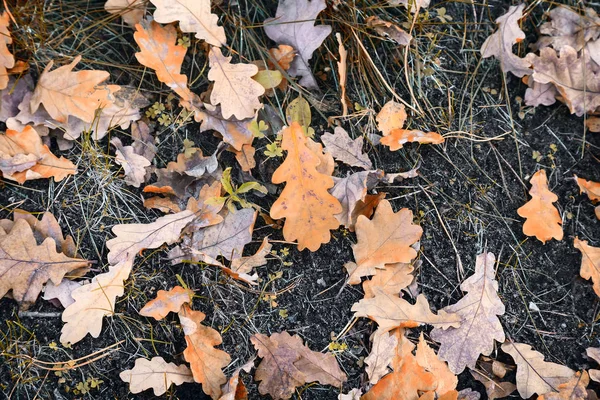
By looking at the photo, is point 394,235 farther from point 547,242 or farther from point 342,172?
point 547,242

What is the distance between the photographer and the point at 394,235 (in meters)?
2.03

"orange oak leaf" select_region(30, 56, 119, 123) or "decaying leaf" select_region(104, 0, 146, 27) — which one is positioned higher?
"decaying leaf" select_region(104, 0, 146, 27)

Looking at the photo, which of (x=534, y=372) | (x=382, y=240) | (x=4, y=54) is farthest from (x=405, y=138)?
(x=4, y=54)

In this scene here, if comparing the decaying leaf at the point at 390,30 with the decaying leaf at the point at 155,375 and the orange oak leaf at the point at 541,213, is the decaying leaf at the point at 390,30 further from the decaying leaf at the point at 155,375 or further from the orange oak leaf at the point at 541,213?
the decaying leaf at the point at 155,375

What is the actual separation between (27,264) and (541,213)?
1805 millimetres

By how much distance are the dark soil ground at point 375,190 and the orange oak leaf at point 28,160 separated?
4cm

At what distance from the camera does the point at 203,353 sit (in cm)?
188

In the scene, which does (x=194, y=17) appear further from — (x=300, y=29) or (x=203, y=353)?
(x=203, y=353)

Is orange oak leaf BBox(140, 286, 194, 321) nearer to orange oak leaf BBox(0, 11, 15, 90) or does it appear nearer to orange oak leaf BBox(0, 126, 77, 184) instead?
orange oak leaf BBox(0, 126, 77, 184)

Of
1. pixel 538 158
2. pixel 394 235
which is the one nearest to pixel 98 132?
pixel 394 235

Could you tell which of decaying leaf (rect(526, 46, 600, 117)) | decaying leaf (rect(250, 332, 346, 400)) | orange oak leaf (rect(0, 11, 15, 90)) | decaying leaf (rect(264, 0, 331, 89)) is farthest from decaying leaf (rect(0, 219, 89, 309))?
A: decaying leaf (rect(526, 46, 600, 117))

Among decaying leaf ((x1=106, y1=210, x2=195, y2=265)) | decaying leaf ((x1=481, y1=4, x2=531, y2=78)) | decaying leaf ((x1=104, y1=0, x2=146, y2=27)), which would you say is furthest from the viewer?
decaying leaf ((x1=481, y1=4, x2=531, y2=78))

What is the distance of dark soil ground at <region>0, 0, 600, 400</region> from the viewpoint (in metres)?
1.92

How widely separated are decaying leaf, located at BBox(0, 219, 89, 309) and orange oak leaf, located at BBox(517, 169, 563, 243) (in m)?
1.57
